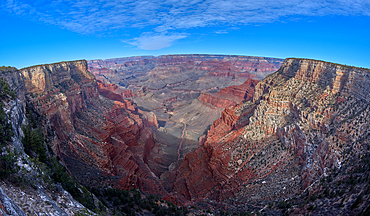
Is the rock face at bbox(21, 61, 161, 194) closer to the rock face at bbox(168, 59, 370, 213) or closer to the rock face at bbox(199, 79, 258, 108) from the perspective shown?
the rock face at bbox(168, 59, 370, 213)

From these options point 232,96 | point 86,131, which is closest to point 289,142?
point 86,131

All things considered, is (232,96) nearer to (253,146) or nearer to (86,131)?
(253,146)

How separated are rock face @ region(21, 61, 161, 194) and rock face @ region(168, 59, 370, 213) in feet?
47.3

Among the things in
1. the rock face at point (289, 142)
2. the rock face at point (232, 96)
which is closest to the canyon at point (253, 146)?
the rock face at point (289, 142)

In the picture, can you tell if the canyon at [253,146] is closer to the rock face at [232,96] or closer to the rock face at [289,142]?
the rock face at [289,142]

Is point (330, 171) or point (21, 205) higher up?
point (21, 205)

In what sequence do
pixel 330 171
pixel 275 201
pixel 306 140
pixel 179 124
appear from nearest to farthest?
1. pixel 330 171
2. pixel 275 201
3. pixel 306 140
4. pixel 179 124

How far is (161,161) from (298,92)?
4754 cm

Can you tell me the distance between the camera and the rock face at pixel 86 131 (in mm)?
37031

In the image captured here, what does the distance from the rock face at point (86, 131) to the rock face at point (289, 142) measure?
1441cm

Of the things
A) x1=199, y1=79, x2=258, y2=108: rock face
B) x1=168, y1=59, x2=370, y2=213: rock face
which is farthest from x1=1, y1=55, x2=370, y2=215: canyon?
x1=199, y1=79, x2=258, y2=108: rock face

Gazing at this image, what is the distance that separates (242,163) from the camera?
42312 millimetres

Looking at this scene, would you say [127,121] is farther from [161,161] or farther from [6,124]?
[6,124]

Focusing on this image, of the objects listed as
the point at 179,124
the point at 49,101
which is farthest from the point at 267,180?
the point at 179,124
